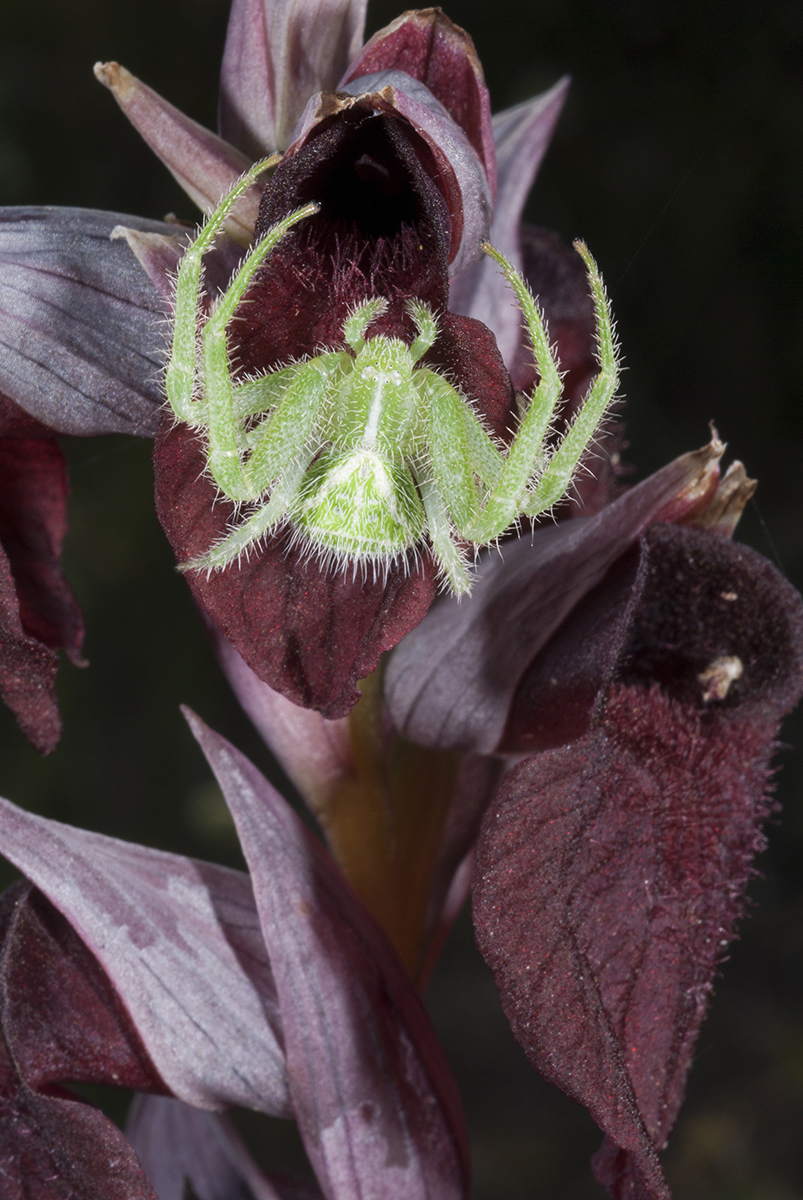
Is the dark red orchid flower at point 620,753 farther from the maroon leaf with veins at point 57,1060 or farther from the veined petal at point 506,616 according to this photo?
the maroon leaf with veins at point 57,1060

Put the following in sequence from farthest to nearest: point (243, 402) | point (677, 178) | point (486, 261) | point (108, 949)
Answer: point (677, 178), point (486, 261), point (108, 949), point (243, 402)

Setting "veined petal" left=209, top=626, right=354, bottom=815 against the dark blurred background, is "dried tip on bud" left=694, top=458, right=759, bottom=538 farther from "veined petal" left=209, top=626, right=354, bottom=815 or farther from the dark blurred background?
the dark blurred background

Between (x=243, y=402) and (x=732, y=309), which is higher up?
(x=243, y=402)

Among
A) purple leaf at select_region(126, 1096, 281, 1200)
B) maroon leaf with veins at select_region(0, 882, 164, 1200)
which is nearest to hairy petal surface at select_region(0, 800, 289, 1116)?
maroon leaf with veins at select_region(0, 882, 164, 1200)

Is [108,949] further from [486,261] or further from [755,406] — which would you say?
[755,406]

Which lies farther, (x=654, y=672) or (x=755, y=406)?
(x=755, y=406)

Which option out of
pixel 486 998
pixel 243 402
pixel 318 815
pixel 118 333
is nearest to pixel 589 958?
pixel 318 815
